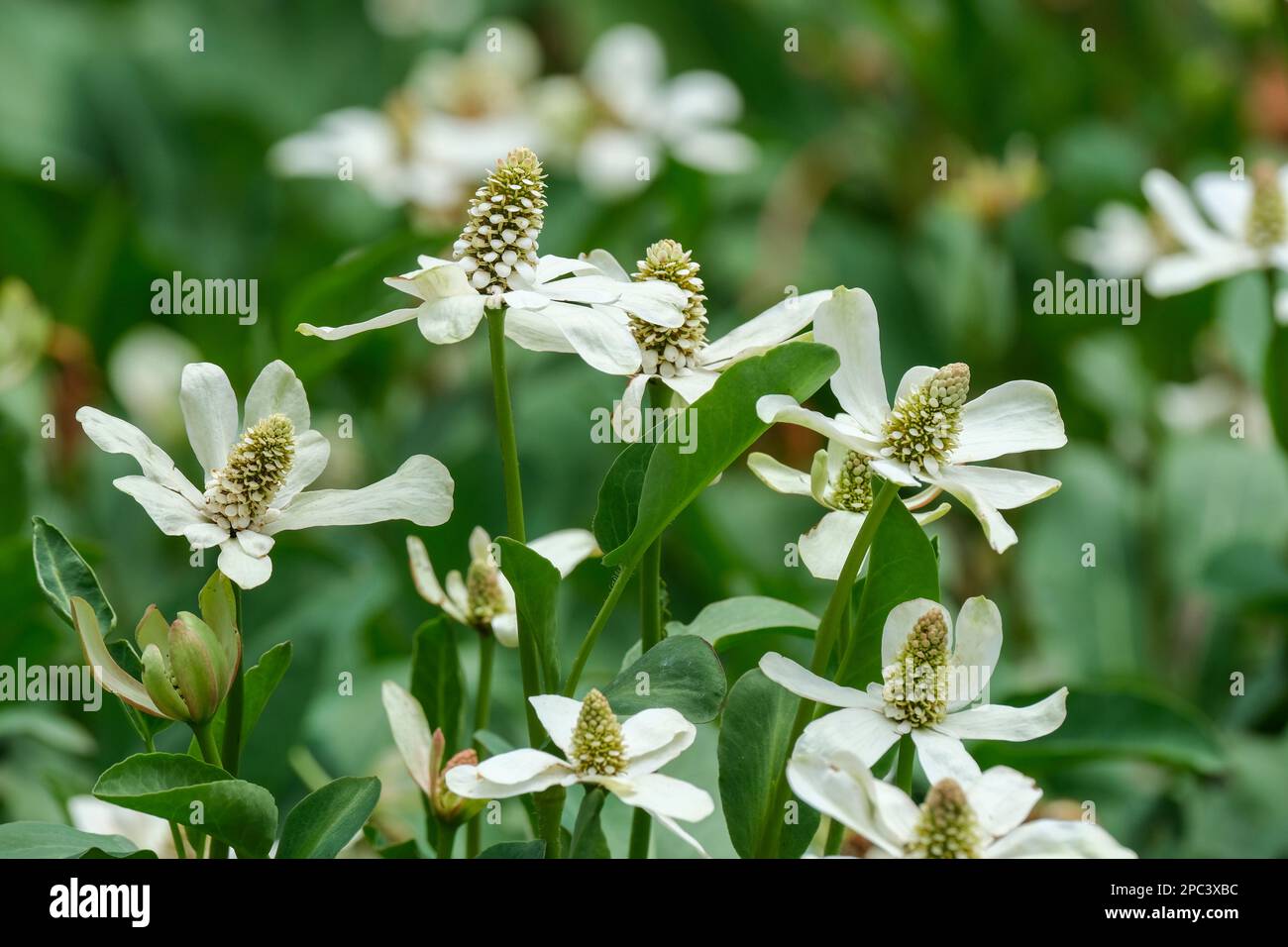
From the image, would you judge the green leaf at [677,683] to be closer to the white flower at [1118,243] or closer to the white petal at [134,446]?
the white petal at [134,446]

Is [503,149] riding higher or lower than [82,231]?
higher

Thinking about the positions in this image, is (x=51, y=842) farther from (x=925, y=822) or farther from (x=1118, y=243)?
(x=1118, y=243)

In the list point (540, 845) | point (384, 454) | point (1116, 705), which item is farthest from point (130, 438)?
point (384, 454)

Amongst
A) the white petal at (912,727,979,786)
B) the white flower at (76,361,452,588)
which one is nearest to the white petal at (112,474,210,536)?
the white flower at (76,361,452,588)

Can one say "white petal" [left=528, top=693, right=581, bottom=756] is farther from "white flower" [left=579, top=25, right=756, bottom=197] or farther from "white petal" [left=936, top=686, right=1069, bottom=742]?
"white flower" [left=579, top=25, right=756, bottom=197]

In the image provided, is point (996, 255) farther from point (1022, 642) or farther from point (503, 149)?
point (503, 149)

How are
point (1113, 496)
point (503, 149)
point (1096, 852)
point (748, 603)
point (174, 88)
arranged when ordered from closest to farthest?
point (1096, 852)
point (748, 603)
point (1113, 496)
point (503, 149)
point (174, 88)
